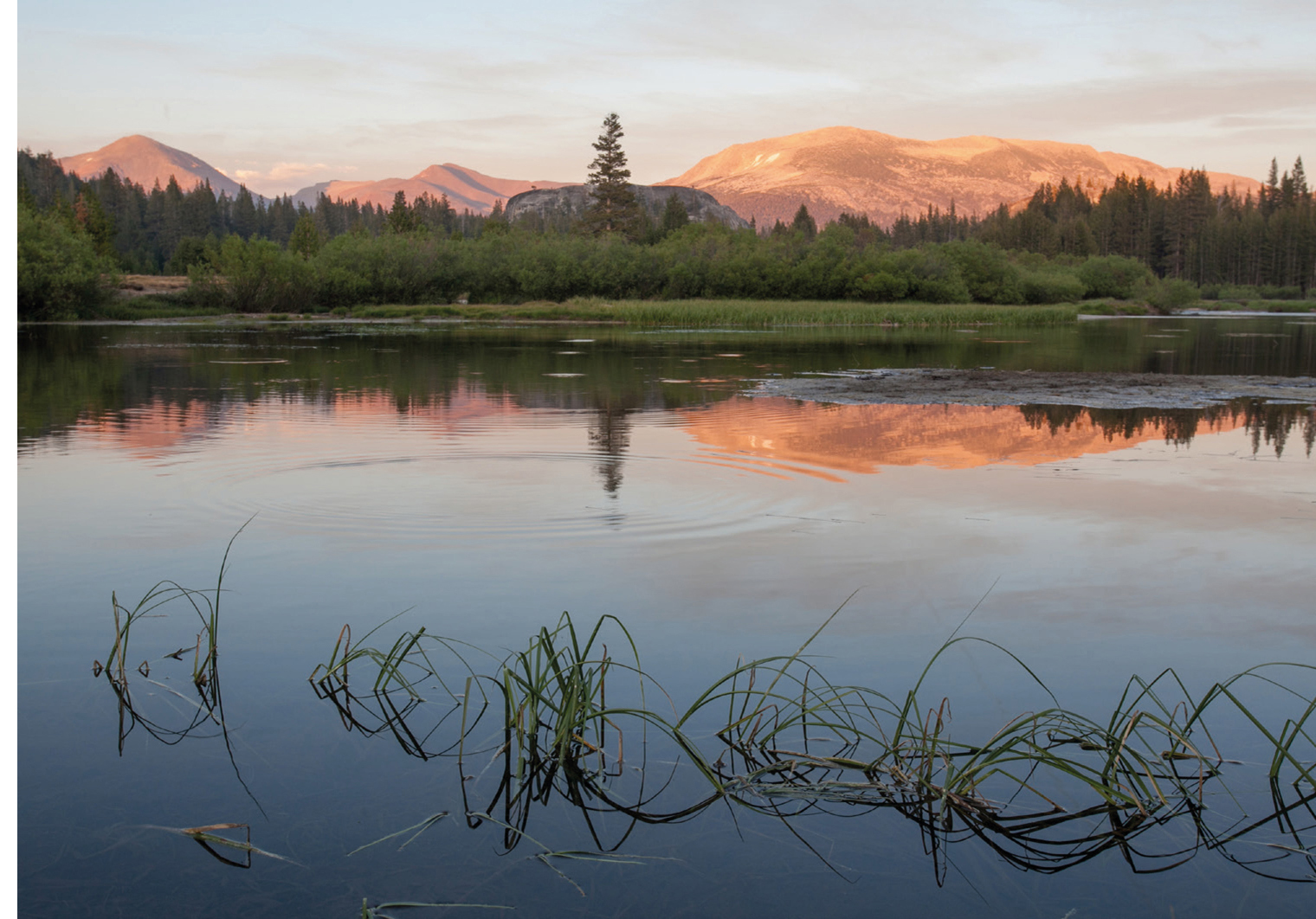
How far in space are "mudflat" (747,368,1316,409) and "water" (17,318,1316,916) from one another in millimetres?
2407

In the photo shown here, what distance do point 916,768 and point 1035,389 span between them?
63.6 ft

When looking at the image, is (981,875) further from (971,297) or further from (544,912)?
(971,297)

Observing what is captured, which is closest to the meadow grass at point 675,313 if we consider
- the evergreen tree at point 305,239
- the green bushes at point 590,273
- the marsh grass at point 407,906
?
the green bushes at point 590,273

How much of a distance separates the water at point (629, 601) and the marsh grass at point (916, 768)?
0.21 ft

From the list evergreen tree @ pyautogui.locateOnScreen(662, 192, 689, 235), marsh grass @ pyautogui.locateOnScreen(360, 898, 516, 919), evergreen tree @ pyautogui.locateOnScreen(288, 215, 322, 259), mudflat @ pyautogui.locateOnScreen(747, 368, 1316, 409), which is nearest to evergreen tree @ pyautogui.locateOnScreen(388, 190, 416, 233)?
evergreen tree @ pyautogui.locateOnScreen(288, 215, 322, 259)

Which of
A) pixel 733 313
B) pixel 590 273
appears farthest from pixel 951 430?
pixel 590 273

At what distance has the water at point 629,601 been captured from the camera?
3889mm

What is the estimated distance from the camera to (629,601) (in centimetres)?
685

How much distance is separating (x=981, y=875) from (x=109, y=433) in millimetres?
14395

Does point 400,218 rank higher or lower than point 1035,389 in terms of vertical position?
higher

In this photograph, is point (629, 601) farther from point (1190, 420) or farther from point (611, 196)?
point (611, 196)

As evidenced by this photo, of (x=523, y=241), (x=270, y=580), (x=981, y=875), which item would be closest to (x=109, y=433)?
(x=270, y=580)

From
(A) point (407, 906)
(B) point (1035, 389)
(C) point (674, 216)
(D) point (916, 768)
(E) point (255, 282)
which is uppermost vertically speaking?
(C) point (674, 216)

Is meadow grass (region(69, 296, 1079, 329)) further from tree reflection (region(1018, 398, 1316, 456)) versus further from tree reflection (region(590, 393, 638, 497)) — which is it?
tree reflection (region(1018, 398, 1316, 456))
